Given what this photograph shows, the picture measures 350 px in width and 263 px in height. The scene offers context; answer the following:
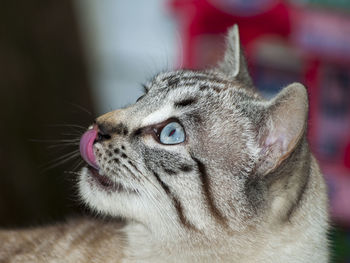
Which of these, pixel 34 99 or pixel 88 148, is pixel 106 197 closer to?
pixel 88 148

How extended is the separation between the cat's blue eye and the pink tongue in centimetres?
23

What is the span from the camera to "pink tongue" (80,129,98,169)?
182 cm

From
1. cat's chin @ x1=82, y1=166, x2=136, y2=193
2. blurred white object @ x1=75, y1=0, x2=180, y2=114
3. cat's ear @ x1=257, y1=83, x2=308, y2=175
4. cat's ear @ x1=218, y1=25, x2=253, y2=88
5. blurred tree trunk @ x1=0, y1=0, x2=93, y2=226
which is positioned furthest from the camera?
blurred white object @ x1=75, y1=0, x2=180, y2=114

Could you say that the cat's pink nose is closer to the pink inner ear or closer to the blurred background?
the pink inner ear

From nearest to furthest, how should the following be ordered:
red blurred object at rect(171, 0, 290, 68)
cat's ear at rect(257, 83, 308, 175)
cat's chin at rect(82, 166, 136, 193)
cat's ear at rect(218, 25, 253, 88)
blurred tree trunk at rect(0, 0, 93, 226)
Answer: cat's ear at rect(257, 83, 308, 175)
cat's chin at rect(82, 166, 136, 193)
cat's ear at rect(218, 25, 253, 88)
blurred tree trunk at rect(0, 0, 93, 226)
red blurred object at rect(171, 0, 290, 68)

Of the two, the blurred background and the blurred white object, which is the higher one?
the blurred white object

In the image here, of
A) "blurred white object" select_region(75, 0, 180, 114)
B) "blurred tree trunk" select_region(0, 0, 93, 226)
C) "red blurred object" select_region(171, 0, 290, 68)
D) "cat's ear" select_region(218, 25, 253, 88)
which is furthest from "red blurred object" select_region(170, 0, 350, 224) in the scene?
"blurred white object" select_region(75, 0, 180, 114)

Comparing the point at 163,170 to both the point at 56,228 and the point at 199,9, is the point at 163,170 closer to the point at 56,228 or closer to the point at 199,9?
the point at 56,228

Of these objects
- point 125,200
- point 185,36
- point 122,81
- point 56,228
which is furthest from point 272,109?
point 122,81

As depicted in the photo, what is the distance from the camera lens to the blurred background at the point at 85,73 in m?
3.19

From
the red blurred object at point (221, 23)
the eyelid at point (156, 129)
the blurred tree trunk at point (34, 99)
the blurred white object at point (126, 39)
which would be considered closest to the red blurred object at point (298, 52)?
the red blurred object at point (221, 23)

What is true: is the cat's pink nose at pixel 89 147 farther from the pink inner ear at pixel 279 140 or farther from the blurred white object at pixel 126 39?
the blurred white object at pixel 126 39

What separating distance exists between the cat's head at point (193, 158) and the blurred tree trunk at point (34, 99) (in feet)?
4.17

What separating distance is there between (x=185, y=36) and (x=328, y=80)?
1.02m
